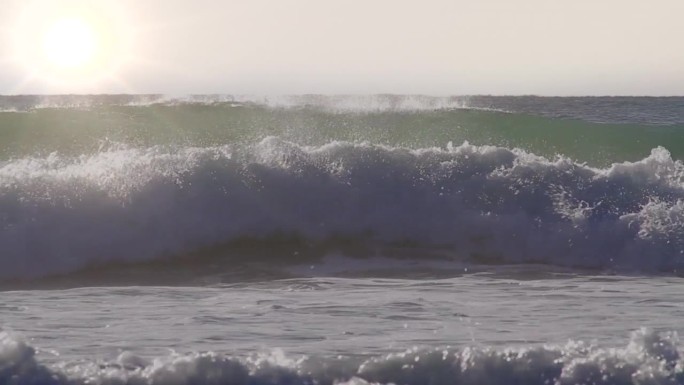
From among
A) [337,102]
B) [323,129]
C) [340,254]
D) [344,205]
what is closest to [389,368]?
[340,254]

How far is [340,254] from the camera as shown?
12.0 metres

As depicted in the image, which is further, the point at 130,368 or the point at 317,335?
the point at 317,335

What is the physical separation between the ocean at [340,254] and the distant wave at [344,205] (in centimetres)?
2

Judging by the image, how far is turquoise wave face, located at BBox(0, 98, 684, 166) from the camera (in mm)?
17719

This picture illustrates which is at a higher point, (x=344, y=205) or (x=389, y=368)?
(x=344, y=205)

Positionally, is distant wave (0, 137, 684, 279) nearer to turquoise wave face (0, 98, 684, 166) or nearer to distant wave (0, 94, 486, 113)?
turquoise wave face (0, 98, 684, 166)

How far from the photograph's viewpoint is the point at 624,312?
326 inches

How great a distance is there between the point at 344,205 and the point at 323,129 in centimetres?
561

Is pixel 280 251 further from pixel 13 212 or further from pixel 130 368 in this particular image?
pixel 130 368

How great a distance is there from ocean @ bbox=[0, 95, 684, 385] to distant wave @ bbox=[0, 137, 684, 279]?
24 mm

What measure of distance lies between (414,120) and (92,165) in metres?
7.36

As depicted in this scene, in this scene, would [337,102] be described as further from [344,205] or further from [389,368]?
[389,368]

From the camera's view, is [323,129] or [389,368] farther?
[323,129]

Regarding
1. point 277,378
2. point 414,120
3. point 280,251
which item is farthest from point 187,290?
point 414,120
